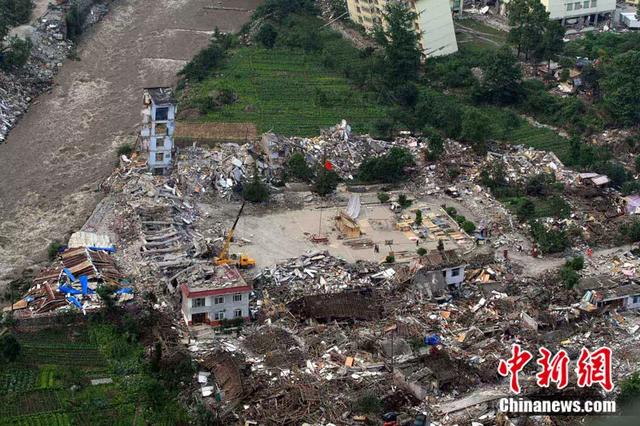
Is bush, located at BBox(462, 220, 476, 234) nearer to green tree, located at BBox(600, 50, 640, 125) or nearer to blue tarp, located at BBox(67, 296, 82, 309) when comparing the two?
green tree, located at BBox(600, 50, 640, 125)

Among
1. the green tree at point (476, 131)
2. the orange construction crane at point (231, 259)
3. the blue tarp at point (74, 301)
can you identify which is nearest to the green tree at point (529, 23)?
the green tree at point (476, 131)

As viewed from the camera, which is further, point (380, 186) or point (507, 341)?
point (380, 186)

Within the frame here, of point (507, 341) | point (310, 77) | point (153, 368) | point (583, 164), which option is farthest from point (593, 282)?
point (310, 77)

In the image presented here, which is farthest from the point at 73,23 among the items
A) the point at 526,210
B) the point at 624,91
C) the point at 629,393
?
the point at 629,393

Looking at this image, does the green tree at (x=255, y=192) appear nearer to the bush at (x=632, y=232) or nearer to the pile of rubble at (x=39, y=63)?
the pile of rubble at (x=39, y=63)

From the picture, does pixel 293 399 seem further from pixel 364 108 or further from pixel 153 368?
pixel 364 108

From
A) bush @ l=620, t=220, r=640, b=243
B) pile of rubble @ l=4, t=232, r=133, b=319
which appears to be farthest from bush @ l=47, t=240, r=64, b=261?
bush @ l=620, t=220, r=640, b=243
